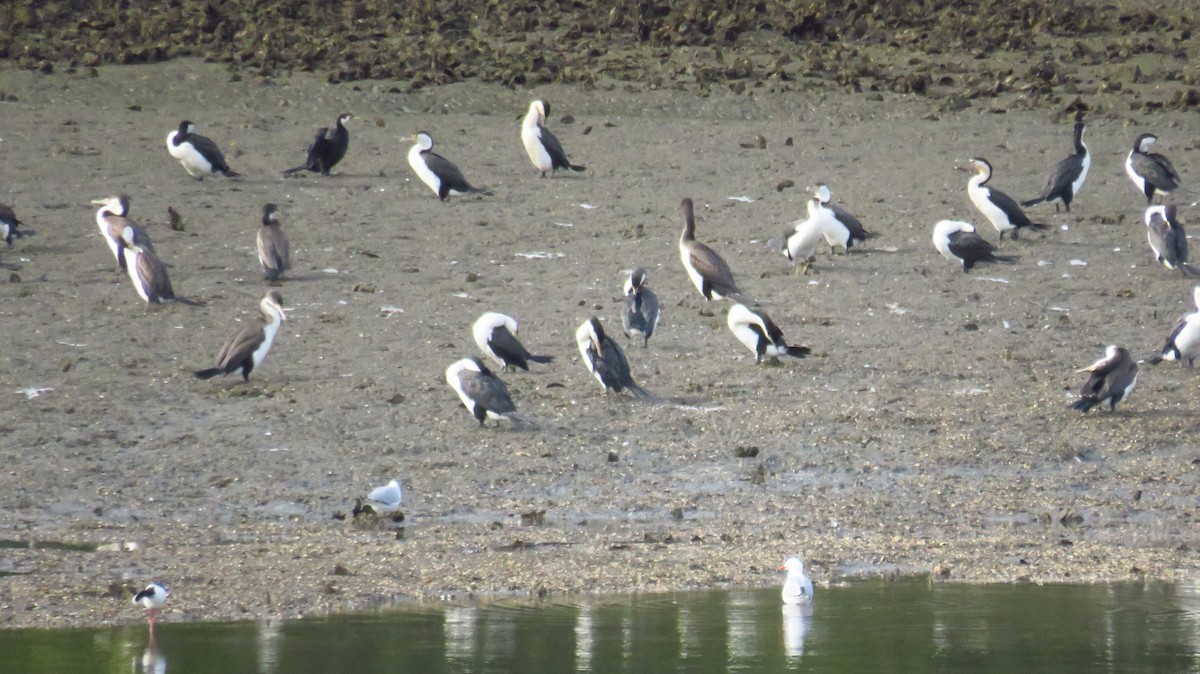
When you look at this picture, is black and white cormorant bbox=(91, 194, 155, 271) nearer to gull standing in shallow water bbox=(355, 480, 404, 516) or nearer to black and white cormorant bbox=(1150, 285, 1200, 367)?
gull standing in shallow water bbox=(355, 480, 404, 516)

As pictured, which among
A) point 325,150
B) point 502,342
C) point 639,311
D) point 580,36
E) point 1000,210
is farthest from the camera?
point 580,36

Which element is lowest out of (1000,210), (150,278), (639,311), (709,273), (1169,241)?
(639,311)

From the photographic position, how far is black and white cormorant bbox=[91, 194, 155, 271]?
15664 millimetres

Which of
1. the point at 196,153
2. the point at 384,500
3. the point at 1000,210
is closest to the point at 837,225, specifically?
the point at 1000,210

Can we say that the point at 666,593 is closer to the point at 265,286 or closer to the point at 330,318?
the point at 330,318

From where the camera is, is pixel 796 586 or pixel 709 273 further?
pixel 709 273

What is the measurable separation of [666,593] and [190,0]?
810 inches

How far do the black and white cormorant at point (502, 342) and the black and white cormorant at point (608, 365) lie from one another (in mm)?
552

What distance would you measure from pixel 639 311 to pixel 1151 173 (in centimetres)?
796

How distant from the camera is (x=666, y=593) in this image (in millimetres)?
9086

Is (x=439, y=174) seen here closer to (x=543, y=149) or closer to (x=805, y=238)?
(x=543, y=149)

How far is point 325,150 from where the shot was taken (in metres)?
20.2

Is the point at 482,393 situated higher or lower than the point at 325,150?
lower

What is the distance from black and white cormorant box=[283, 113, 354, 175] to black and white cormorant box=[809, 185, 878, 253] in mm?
6177
